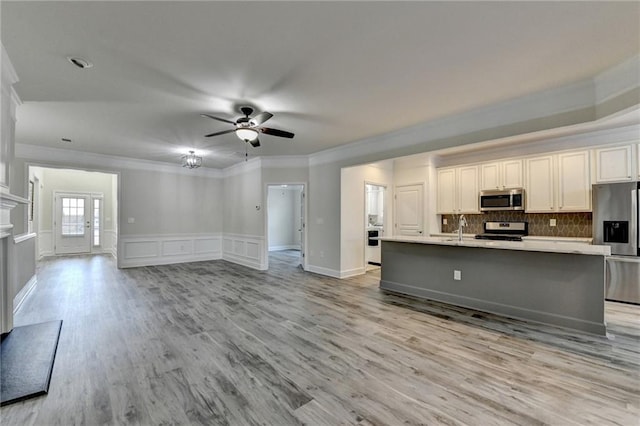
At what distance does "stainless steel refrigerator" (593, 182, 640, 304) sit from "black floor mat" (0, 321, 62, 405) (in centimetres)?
693

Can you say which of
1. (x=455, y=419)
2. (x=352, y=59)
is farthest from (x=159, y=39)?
(x=455, y=419)

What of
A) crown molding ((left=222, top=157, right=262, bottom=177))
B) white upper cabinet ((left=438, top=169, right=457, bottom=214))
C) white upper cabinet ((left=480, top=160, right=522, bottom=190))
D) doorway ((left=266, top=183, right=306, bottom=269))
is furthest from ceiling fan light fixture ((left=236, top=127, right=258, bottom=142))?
doorway ((left=266, top=183, right=306, bottom=269))

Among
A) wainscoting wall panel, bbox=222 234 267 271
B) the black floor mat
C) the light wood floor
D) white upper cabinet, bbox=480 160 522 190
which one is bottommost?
the light wood floor

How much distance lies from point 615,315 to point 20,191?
10.1 metres

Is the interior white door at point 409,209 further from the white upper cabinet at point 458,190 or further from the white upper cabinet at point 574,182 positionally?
the white upper cabinet at point 574,182

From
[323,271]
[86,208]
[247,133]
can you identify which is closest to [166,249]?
[323,271]

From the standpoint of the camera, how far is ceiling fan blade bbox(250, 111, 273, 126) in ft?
10.7

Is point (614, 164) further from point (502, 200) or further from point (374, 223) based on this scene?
point (374, 223)

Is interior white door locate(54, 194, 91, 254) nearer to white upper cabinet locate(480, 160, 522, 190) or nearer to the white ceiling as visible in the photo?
the white ceiling

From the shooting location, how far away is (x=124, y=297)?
4.49 meters

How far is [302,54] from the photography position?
2471 mm

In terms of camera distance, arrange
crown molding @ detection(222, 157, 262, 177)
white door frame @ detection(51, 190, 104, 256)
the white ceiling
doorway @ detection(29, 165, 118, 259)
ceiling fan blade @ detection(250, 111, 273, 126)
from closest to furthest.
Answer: the white ceiling → ceiling fan blade @ detection(250, 111, 273, 126) → crown molding @ detection(222, 157, 262, 177) → doorway @ detection(29, 165, 118, 259) → white door frame @ detection(51, 190, 104, 256)

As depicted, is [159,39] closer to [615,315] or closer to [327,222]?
[327,222]

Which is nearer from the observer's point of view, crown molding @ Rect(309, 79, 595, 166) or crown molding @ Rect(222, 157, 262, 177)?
crown molding @ Rect(309, 79, 595, 166)
